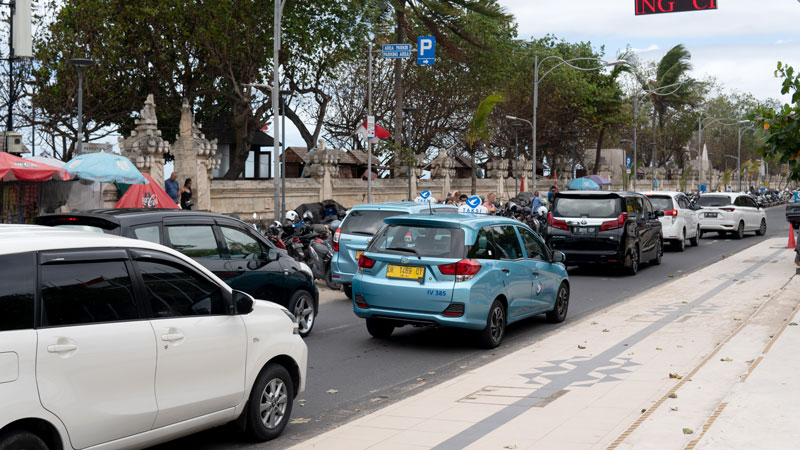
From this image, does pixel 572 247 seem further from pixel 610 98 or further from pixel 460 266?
pixel 610 98

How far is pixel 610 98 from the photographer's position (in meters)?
58.1

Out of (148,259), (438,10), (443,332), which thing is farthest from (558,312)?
(438,10)

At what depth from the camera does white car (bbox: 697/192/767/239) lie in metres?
31.6

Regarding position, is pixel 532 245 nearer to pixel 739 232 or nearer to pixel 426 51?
pixel 426 51

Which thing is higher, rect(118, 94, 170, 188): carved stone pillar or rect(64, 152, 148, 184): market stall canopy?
rect(118, 94, 170, 188): carved stone pillar

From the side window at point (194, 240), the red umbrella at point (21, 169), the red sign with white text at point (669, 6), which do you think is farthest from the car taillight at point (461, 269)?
the red sign with white text at point (669, 6)

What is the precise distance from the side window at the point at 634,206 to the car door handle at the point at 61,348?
15812 mm

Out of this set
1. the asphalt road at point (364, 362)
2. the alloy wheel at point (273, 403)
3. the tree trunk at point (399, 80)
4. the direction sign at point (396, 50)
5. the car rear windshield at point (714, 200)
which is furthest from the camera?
the tree trunk at point (399, 80)

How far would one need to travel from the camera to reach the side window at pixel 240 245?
9.84m

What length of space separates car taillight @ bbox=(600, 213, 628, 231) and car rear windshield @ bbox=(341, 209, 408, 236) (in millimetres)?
5862

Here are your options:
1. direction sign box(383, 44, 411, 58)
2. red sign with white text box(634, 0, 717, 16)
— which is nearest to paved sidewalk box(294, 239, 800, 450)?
red sign with white text box(634, 0, 717, 16)

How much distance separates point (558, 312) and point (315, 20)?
29.1m

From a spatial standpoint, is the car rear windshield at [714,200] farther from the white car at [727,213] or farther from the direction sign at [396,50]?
the direction sign at [396,50]

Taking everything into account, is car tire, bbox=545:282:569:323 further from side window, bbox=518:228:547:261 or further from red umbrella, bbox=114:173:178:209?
red umbrella, bbox=114:173:178:209
